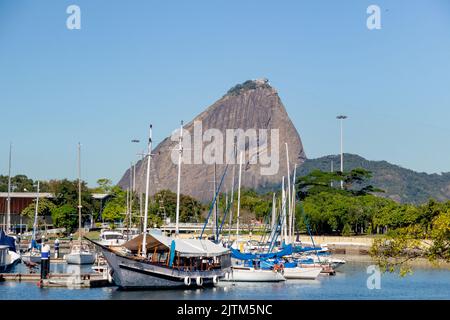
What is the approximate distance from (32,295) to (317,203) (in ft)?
249

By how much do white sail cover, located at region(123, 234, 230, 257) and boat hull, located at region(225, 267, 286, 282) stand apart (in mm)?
3988

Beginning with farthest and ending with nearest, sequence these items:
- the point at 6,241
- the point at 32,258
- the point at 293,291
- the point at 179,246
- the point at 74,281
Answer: the point at 32,258 → the point at 6,241 → the point at 293,291 → the point at 179,246 → the point at 74,281

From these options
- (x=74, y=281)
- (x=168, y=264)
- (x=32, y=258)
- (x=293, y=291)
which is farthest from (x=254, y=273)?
(x=32, y=258)

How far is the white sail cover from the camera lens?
3891 cm

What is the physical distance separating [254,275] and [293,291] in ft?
13.8

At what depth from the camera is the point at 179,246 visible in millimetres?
39125

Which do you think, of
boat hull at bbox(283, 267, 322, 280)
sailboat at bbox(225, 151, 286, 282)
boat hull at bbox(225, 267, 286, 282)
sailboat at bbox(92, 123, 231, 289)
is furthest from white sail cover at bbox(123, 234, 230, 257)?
boat hull at bbox(283, 267, 322, 280)

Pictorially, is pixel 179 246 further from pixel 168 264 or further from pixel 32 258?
pixel 32 258

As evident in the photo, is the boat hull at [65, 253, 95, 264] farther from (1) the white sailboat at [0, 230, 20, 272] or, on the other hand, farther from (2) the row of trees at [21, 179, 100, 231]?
(2) the row of trees at [21, 179, 100, 231]

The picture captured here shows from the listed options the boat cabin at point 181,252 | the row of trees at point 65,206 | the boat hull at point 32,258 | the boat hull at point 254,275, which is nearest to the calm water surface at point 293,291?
the boat hull at point 254,275

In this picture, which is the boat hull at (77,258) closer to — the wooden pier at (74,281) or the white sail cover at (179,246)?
the wooden pier at (74,281)

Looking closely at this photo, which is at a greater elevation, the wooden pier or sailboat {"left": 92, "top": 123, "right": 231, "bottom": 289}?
sailboat {"left": 92, "top": 123, "right": 231, "bottom": 289}

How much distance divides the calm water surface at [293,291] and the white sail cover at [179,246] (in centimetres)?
180
